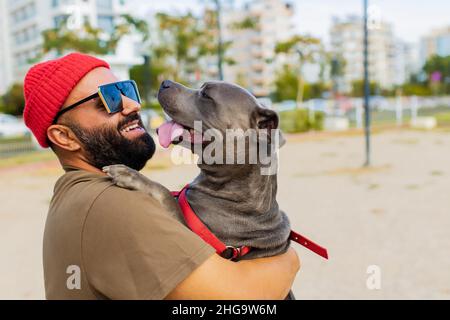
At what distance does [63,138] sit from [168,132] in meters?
0.50

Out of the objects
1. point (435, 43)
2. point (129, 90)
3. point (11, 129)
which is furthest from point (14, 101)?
point (435, 43)

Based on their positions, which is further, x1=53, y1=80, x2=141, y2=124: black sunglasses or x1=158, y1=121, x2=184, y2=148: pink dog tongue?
x1=158, y1=121, x2=184, y2=148: pink dog tongue

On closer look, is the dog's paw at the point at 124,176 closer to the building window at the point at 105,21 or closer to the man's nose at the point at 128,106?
the man's nose at the point at 128,106

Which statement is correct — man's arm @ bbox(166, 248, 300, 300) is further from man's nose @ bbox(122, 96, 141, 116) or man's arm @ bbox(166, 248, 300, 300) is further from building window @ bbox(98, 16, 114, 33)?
building window @ bbox(98, 16, 114, 33)

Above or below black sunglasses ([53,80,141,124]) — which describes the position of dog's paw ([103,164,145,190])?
below

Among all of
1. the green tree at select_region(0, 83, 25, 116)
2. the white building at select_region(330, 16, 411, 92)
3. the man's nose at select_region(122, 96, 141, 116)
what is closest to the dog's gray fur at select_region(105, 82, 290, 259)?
the man's nose at select_region(122, 96, 141, 116)

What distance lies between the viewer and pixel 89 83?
6.45 ft

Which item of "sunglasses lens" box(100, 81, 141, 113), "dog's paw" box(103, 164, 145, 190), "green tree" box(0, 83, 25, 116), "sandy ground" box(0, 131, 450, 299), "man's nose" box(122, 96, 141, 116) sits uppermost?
"sunglasses lens" box(100, 81, 141, 113)

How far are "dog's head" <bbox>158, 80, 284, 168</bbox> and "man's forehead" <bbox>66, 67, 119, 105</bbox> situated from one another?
0.37 m

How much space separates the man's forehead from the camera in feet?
6.34

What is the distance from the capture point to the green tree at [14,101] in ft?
133

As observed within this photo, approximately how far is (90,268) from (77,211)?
0.19 meters

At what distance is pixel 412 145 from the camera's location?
Result: 16406mm

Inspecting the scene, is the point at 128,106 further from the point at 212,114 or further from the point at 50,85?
the point at 212,114
